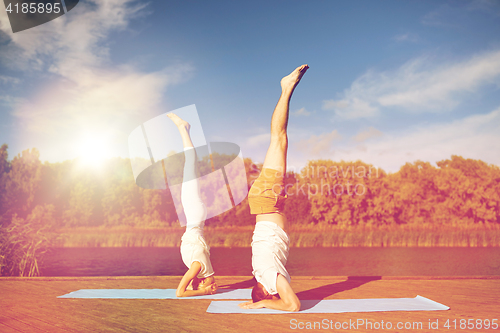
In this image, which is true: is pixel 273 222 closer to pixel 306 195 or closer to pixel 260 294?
pixel 260 294

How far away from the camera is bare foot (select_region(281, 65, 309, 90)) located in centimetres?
447

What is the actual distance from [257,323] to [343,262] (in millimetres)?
15546

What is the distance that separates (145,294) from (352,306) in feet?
9.37

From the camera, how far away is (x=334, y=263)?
17938 millimetres

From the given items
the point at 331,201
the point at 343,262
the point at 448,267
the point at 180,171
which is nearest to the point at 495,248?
the point at 448,267

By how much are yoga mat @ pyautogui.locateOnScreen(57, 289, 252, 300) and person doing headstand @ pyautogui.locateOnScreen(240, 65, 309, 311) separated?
879 millimetres

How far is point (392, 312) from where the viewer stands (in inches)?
162

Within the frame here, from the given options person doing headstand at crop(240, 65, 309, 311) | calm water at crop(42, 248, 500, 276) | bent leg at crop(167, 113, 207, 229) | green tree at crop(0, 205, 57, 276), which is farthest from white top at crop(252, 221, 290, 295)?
calm water at crop(42, 248, 500, 276)

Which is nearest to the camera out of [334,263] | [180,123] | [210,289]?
[210,289]

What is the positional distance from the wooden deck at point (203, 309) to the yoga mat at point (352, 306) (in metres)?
0.16

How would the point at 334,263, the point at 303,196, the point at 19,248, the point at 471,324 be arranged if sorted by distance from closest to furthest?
1. the point at 471,324
2. the point at 19,248
3. the point at 334,263
4. the point at 303,196

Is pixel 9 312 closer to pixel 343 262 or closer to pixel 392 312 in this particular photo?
pixel 392 312

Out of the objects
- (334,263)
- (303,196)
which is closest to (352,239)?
(334,263)

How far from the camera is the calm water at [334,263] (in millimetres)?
15016
